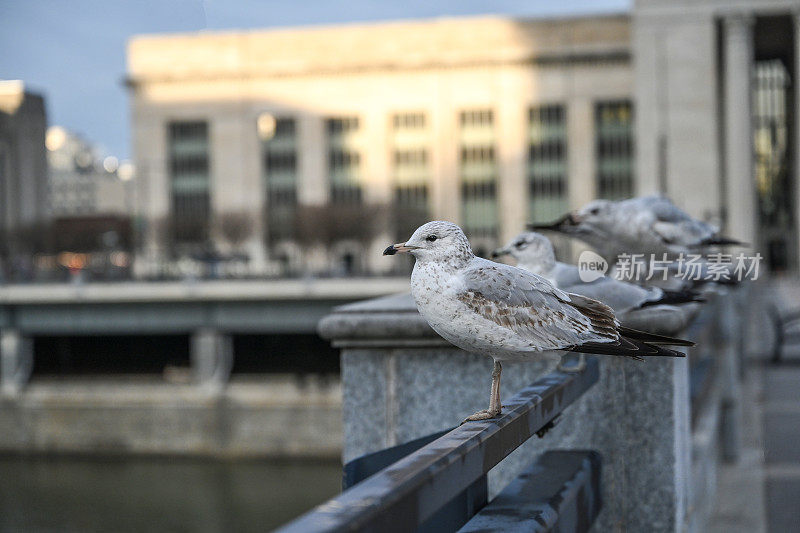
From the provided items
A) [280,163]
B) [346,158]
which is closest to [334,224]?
[346,158]

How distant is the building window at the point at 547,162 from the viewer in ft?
325

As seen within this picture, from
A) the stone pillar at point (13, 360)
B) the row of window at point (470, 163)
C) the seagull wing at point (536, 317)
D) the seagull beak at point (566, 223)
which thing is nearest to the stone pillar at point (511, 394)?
the seagull beak at point (566, 223)

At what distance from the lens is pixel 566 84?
98.2 m

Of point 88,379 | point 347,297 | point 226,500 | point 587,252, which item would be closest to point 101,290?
point 88,379

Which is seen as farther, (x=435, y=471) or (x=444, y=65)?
(x=444, y=65)

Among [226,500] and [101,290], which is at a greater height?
[101,290]

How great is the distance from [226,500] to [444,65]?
214 ft

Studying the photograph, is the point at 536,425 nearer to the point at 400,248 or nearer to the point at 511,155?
the point at 400,248

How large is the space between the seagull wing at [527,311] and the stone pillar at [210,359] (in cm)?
5359

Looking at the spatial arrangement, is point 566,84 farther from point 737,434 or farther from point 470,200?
point 737,434

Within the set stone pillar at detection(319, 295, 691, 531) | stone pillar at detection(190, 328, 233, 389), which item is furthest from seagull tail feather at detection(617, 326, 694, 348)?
stone pillar at detection(190, 328, 233, 389)

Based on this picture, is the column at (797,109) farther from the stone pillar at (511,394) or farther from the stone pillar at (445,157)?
the stone pillar at (511,394)

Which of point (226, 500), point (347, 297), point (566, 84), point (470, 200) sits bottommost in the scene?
point (226, 500)

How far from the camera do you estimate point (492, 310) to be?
3.12 meters
